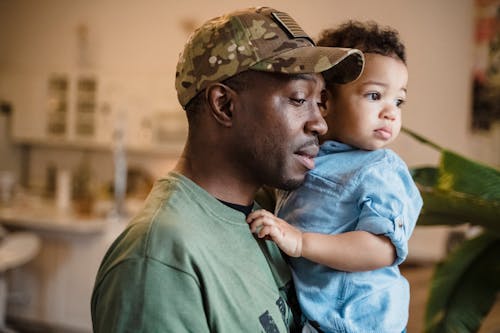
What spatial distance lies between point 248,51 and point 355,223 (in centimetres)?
40

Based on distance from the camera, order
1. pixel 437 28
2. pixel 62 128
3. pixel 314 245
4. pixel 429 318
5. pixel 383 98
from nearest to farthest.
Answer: pixel 314 245 < pixel 383 98 < pixel 429 318 < pixel 437 28 < pixel 62 128

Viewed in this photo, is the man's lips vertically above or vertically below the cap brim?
below

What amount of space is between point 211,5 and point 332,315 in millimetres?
5696

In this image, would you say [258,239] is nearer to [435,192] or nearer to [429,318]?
[435,192]

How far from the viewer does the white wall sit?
6137 millimetres

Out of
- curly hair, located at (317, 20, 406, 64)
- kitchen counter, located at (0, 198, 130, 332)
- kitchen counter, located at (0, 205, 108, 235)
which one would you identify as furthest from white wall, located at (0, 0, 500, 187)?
curly hair, located at (317, 20, 406, 64)

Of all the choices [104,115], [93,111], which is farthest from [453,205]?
[93,111]

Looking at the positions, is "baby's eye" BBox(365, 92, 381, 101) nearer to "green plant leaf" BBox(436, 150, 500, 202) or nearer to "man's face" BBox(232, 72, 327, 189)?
"man's face" BBox(232, 72, 327, 189)

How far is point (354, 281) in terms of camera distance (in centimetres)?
124

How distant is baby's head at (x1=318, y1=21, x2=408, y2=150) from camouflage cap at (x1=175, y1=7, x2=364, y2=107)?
0.13 m

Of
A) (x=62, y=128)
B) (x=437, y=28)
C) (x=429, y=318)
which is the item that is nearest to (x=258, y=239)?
(x=429, y=318)

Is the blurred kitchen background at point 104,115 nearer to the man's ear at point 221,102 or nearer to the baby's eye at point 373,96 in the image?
the baby's eye at point 373,96

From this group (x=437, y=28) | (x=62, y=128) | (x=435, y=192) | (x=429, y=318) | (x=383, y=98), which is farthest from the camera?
(x=62, y=128)

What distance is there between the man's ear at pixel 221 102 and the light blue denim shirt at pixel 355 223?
257 mm
